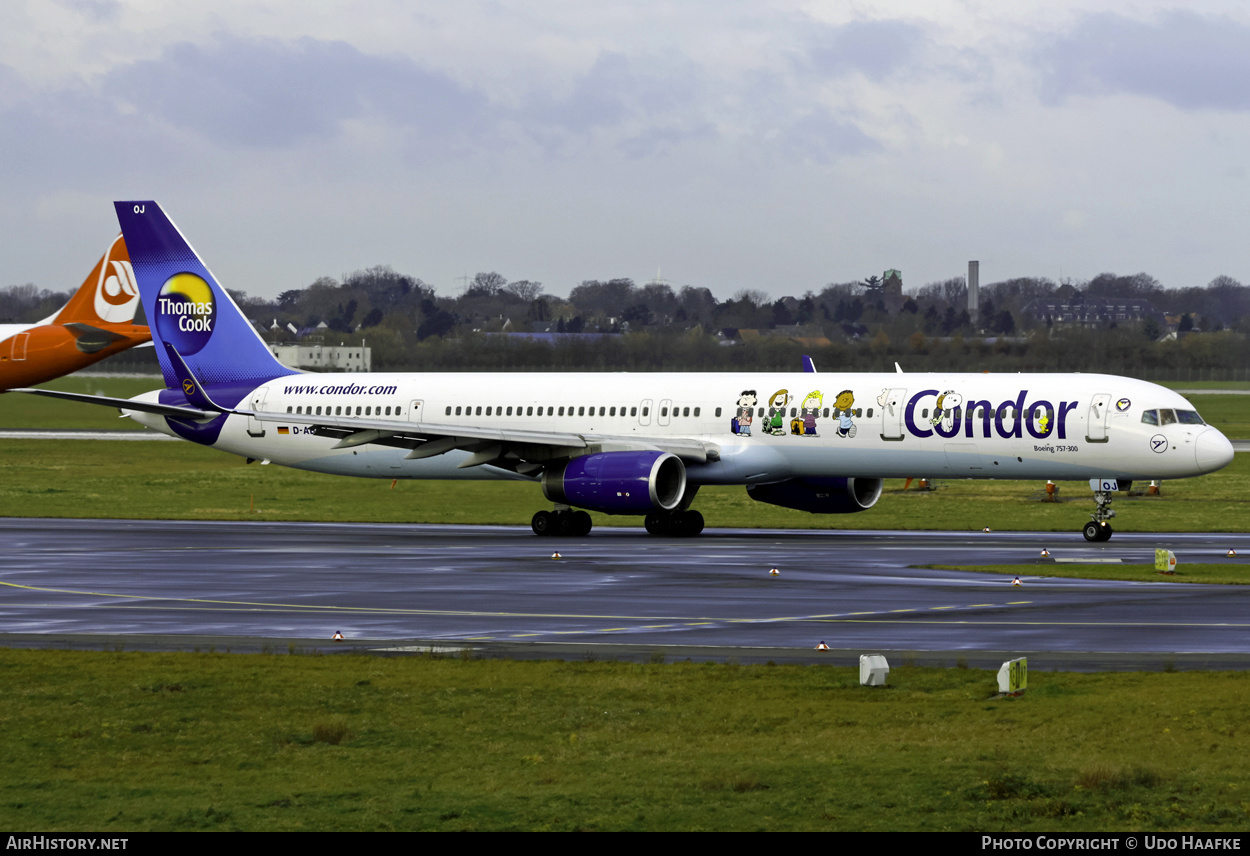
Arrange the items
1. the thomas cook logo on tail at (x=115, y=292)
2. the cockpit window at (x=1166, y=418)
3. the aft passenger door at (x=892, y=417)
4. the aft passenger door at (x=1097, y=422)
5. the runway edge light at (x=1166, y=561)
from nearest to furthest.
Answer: the runway edge light at (x=1166, y=561) < the cockpit window at (x=1166, y=418) < the aft passenger door at (x=1097, y=422) < the aft passenger door at (x=892, y=417) < the thomas cook logo on tail at (x=115, y=292)

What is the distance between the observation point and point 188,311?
5194 centimetres

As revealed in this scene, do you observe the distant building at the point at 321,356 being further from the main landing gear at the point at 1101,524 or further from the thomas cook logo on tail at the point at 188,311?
the main landing gear at the point at 1101,524

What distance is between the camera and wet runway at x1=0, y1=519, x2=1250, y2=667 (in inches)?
903

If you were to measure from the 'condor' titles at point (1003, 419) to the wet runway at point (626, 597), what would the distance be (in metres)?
2.89

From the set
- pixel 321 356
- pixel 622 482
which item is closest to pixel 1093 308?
pixel 321 356

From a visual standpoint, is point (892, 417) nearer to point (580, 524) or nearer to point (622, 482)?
point (622, 482)

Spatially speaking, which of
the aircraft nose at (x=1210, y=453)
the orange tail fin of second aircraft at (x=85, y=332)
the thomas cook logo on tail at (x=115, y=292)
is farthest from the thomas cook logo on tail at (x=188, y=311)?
the aircraft nose at (x=1210, y=453)

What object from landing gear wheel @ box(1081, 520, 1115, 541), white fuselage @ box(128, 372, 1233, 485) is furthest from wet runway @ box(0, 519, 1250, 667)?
white fuselage @ box(128, 372, 1233, 485)

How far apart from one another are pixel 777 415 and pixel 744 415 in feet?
3.20

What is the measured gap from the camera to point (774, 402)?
144 ft

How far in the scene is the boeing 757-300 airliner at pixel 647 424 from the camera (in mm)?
40688

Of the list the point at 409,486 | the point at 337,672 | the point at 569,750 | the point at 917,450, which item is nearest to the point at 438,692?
the point at 337,672

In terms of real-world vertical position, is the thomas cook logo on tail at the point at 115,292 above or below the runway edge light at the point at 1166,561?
above

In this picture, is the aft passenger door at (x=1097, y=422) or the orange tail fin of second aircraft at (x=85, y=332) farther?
the orange tail fin of second aircraft at (x=85, y=332)
